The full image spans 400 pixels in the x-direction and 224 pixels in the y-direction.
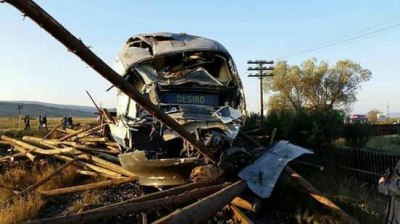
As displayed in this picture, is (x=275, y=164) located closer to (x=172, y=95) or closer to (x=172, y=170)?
(x=172, y=170)

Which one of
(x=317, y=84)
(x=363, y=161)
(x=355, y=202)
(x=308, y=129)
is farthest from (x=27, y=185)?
(x=317, y=84)

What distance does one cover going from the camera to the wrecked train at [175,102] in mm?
6828

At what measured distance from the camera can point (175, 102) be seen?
307 inches

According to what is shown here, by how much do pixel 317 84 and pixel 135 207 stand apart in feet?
189

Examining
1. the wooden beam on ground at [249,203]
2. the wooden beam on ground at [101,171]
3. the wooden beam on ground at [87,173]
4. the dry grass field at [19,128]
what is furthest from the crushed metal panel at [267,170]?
the dry grass field at [19,128]

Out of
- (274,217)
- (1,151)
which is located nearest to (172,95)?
(274,217)

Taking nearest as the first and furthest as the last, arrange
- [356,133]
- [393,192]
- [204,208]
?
[393,192]
[204,208]
[356,133]

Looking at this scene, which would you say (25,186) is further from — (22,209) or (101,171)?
(22,209)

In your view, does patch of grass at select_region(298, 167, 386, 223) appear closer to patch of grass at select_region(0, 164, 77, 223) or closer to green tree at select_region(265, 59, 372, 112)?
patch of grass at select_region(0, 164, 77, 223)

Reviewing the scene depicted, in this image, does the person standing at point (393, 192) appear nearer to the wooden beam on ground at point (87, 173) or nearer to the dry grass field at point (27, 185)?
the dry grass field at point (27, 185)

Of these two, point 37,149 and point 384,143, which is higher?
point 37,149

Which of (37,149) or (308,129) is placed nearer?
(37,149)

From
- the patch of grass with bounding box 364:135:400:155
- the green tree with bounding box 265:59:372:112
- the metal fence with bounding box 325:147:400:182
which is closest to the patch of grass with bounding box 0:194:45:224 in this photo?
the metal fence with bounding box 325:147:400:182

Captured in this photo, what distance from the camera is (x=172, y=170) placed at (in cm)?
662
